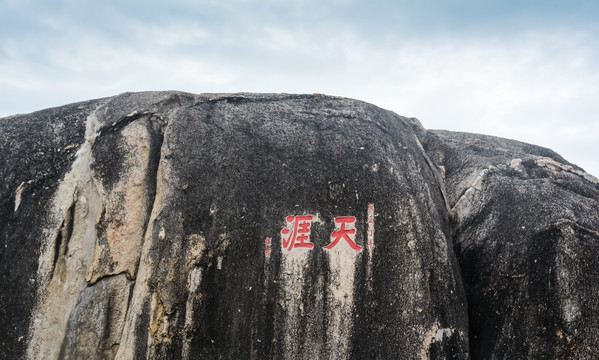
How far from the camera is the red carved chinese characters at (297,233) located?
15.1 feet

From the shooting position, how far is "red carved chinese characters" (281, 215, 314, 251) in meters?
4.62

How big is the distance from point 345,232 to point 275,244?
0.69 meters

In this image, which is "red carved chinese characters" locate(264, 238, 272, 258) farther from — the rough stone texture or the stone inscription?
the rough stone texture

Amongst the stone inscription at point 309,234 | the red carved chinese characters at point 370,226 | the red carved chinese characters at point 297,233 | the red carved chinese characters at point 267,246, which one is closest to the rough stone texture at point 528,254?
the red carved chinese characters at point 370,226

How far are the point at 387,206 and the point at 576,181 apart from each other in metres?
2.21

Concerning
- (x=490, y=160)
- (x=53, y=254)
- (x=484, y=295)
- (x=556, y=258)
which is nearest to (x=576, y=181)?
(x=490, y=160)

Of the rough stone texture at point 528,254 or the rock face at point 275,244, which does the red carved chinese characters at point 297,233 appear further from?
the rough stone texture at point 528,254

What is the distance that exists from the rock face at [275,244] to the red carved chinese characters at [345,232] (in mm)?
14

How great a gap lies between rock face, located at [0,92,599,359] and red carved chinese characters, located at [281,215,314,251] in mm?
19

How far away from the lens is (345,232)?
15.4ft

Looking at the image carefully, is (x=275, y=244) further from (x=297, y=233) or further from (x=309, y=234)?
(x=309, y=234)

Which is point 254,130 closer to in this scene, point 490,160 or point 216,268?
point 216,268

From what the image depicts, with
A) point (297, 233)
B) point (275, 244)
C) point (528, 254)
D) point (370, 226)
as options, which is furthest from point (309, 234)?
point (528, 254)

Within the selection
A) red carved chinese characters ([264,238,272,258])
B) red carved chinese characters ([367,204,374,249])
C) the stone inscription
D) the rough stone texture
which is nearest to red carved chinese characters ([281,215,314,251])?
the stone inscription
